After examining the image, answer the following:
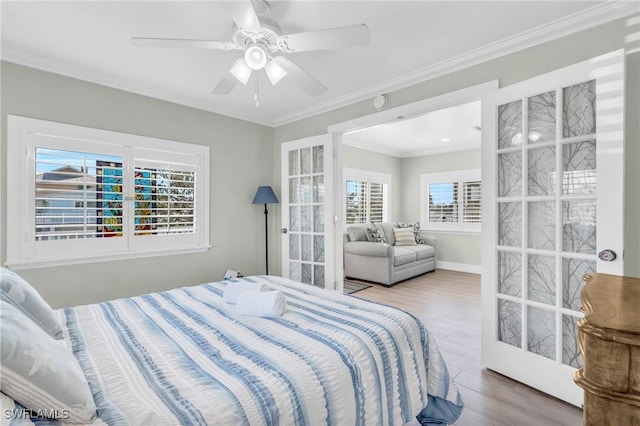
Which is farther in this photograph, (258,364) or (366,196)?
(366,196)

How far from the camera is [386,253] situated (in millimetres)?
4930

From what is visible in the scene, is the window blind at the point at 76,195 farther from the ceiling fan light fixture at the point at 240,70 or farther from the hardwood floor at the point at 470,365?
the hardwood floor at the point at 470,365

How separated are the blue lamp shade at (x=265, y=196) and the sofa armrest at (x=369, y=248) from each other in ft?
6.53

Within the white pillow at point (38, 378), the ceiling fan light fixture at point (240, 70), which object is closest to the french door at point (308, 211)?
the ceiling fan light fixture at point (240, 70)

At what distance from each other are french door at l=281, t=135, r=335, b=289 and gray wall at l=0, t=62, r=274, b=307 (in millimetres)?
432

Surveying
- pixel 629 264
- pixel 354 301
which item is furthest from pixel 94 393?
pixel 629 264

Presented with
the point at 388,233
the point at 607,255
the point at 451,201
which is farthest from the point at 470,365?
the point at 451,201

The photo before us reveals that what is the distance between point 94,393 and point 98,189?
95.0 inches

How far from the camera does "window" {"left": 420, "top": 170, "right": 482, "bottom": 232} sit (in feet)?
20.2

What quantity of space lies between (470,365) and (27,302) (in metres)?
2.86

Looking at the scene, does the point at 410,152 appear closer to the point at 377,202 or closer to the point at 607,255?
the point at 377,202

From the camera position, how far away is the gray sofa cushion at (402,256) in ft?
16.5

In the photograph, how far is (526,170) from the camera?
7.03 ft

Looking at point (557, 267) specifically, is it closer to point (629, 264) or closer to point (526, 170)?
point (629, 264)
